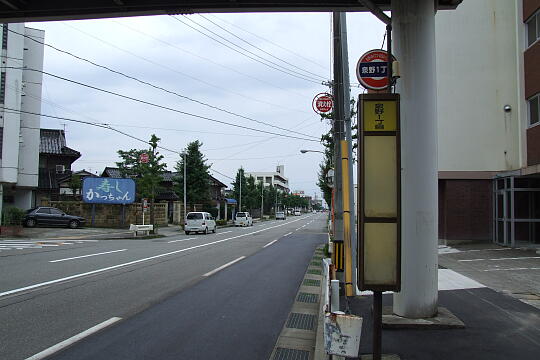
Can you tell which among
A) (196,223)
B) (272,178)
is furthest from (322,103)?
(272,178)

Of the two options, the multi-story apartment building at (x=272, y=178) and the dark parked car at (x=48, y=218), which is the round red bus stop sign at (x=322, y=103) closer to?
the dark parked car at (x=48, y=218)

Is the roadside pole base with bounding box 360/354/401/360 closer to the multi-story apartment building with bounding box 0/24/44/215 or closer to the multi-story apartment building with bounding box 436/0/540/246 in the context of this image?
the multi-story apartment building with bounding box 436/0/540/246

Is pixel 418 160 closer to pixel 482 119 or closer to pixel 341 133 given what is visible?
pixel 341 133

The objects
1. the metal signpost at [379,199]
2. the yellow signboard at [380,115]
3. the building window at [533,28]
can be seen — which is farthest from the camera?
the building window at [533,28]

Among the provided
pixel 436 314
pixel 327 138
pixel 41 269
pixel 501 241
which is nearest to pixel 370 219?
pixel 436 314

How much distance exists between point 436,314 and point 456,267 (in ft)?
23.2

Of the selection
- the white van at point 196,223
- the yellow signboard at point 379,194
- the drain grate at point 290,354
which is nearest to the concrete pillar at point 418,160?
the drain grate at point 290,354

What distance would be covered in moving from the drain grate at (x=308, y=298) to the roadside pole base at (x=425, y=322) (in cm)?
256

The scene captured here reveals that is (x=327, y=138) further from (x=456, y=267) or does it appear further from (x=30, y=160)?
(x=30, y=160)

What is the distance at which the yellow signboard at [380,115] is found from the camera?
4.34 m

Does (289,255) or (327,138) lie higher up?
(327,138)

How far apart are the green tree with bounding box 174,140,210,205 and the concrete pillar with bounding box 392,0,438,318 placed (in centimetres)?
4103

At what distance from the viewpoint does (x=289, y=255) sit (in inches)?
715

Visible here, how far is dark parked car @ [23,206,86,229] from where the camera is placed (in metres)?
30.4
